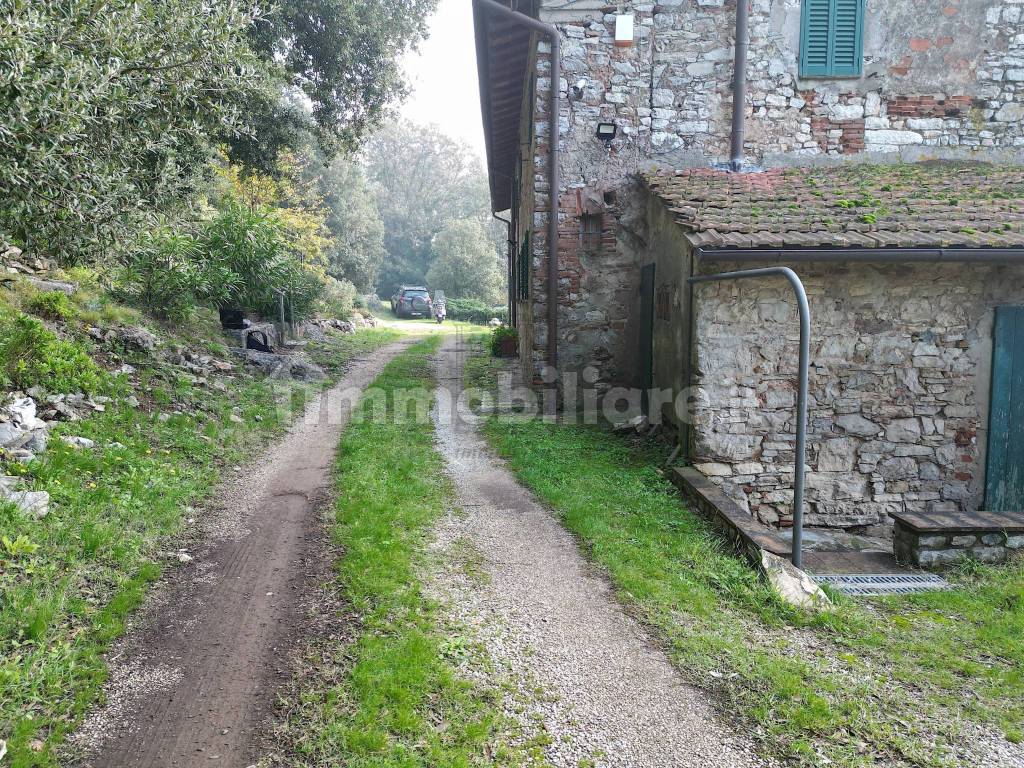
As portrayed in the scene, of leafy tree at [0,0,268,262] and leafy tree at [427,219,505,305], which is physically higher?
leafy tree at [427,219,505,305]

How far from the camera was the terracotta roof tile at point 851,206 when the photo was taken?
6.39m

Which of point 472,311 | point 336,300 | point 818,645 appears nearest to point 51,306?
point 818,645

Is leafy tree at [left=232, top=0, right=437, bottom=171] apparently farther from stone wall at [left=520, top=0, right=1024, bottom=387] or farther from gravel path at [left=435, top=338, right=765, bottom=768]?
gravel path at [left=435, top=338, right=765, bottom=768]

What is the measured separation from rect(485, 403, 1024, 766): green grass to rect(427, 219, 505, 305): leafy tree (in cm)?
3260

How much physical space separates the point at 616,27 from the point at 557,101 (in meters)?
1.25

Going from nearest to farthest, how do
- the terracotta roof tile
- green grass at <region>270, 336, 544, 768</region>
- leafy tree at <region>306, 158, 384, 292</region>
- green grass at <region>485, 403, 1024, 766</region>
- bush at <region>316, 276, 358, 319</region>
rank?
green grass at <region>270, 336, 544, 768</region> → green grass at <region>485, 403, 1024, 766</region> → the terracotta roof tile → bush at <region>316, 276, 358, 319</region> → leafy tree at <region>306, 158, 384, 292</region>

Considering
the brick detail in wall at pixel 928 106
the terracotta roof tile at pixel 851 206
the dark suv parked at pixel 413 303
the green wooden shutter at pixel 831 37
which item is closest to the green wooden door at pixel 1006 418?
the terracotta roof tile at pixel 851 206

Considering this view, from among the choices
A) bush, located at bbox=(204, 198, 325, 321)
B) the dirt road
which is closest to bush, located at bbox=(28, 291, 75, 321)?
the dirt road

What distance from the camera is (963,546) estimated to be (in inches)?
220

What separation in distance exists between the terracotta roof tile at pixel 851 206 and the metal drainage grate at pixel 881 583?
2.95m

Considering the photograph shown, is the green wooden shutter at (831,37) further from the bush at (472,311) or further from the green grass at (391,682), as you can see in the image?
the bush at (472,311)

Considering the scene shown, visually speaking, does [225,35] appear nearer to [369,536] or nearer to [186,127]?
[186,127]

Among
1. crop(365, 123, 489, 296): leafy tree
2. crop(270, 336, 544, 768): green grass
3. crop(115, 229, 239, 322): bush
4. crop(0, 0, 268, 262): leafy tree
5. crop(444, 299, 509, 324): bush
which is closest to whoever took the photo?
crop(270, 336, 544, 768): green grass

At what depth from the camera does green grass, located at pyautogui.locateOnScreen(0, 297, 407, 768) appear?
3.16 m
